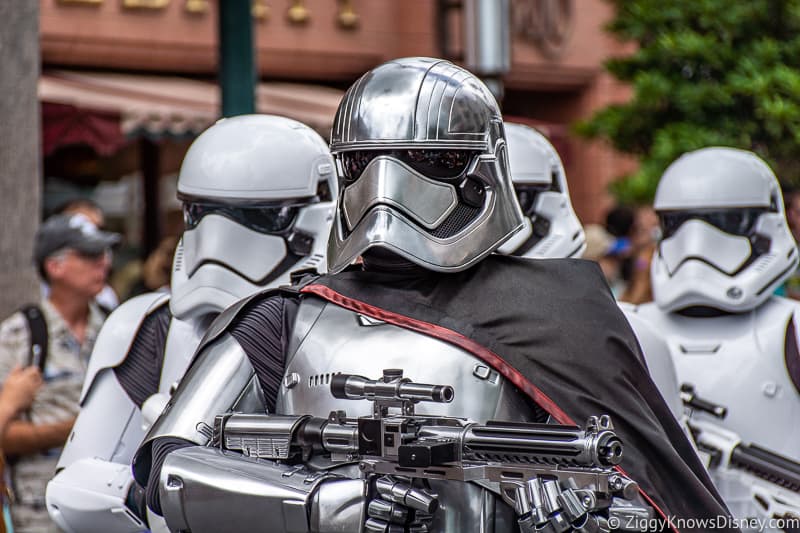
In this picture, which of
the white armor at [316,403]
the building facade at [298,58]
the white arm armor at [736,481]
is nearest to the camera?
the white armor at [316,403]

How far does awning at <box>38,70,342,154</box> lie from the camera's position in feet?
32.6

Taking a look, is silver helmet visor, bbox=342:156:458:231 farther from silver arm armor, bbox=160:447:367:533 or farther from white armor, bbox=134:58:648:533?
silver arm armor, bbox=160:447:367:533

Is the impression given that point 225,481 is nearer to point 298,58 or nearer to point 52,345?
point 52,345

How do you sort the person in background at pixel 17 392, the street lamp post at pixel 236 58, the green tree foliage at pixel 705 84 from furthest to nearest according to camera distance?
1. the green tree foliage at pixel 705 84
2. the street lamp post at pixel 236 58
3. the person in background at pixel 17 392

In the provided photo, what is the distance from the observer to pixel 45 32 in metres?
11.1

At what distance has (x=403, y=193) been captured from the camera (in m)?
2.92

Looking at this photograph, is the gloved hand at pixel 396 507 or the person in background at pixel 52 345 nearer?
the gloved hand at pixel 396 507

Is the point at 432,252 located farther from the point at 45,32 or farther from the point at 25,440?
the point at 45,32

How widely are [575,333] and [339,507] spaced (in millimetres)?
629

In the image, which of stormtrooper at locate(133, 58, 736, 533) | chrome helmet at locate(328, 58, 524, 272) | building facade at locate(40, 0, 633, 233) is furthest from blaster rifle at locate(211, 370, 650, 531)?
building facade at locate(40, 0, 633, 233)

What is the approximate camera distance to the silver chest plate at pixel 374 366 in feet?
9.27

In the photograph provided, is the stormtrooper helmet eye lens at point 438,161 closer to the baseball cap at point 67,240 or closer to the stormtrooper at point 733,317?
the stormtrooper at point 733,317

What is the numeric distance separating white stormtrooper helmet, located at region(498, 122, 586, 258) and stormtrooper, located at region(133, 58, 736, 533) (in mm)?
2308

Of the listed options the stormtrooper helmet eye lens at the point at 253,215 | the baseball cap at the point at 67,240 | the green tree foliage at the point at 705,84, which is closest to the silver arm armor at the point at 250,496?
the stormtrooper helmet eye lens at the point at 253,215
